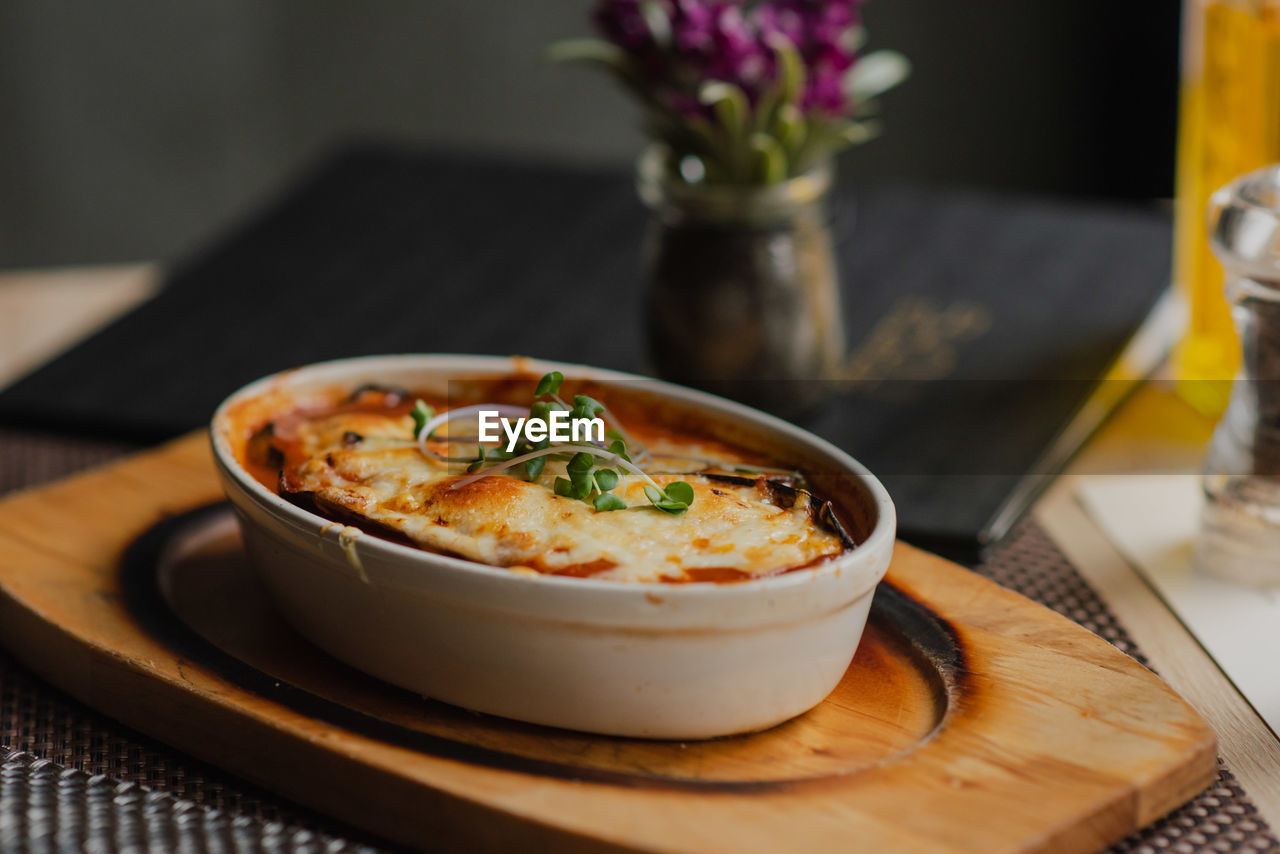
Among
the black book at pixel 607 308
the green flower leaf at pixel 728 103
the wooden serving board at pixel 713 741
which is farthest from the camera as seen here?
the black book at pixel 607 308

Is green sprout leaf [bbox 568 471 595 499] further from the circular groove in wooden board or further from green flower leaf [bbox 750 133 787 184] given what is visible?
green flower leaf [bbox 750 133 787 184]

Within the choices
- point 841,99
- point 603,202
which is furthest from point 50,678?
point 603,202

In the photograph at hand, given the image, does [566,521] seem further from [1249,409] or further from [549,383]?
[1249,409]

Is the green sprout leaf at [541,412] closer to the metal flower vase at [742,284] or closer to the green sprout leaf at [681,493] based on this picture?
the green sprout leaf at [681,493]

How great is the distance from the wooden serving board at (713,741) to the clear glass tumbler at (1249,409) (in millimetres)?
262

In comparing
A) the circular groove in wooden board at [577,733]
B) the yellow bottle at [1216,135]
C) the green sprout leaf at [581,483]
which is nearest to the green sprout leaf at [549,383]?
the green sprout leaf at [581,483]

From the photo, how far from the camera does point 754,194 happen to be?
1365 mm

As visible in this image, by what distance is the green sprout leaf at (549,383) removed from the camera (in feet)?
3.22

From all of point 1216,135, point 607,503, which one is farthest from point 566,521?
point 1216,135

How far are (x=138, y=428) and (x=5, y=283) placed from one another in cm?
83

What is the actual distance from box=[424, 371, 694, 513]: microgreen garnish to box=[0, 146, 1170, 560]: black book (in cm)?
40

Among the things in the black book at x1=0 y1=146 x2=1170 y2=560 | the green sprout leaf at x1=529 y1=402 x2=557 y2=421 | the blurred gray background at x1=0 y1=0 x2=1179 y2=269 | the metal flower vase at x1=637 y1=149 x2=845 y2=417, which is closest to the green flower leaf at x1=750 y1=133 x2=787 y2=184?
the metal flower vase at x1=637 y1=149 x2=845 y2=417

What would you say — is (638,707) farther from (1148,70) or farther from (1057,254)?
(1148,70)

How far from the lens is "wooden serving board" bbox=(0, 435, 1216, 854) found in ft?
2.50
